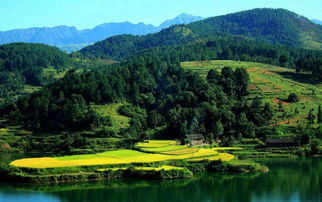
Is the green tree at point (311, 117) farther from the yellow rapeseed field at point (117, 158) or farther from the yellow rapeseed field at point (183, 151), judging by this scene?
the yellow rapeseed field at point (183, 151)

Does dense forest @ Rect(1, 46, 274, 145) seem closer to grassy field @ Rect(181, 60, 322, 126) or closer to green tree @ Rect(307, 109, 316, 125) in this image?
grassy field @ Rect(181, 60, 322, 126)

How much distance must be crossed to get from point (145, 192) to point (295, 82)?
270 ft

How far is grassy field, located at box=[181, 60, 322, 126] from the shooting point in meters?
104

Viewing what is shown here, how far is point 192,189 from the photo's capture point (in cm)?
5812

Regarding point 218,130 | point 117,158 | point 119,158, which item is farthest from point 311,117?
point 117,158

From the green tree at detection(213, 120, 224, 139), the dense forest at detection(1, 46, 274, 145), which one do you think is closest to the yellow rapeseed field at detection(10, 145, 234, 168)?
the green tree at detection(213, 120, 224, 139)

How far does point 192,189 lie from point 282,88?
220ft

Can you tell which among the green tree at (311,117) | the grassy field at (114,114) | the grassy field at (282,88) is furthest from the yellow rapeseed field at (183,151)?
the green tree at (311,117)

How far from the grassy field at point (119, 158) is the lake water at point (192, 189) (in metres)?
4.93

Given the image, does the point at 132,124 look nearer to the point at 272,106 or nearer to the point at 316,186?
the point at 272,106

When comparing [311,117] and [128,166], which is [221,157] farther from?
[311,117]

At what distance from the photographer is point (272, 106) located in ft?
335

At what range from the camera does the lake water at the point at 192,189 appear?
54.1 meters

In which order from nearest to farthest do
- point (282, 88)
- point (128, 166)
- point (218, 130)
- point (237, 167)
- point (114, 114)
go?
point (128, 166) < point (237, 167) < point (218, 130) < point (114, 114) < point (282, 88)
